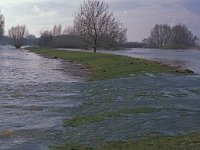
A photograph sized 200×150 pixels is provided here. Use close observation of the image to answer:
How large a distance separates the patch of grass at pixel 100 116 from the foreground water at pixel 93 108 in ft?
1.37

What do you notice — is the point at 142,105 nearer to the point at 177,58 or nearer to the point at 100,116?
the point at 100,116

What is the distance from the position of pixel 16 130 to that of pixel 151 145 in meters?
4.79

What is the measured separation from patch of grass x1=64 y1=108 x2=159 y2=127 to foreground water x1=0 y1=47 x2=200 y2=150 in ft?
1.37

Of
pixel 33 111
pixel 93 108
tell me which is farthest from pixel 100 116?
pixel 33 111

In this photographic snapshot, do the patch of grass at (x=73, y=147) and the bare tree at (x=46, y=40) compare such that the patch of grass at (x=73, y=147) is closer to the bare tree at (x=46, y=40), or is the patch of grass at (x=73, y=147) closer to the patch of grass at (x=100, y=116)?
the patch of grass at (x=100, y=116)

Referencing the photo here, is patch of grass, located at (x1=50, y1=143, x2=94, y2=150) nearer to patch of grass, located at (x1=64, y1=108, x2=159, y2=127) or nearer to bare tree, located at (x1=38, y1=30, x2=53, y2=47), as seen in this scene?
patch of grass, located at (x1=64, y1=108, x2=159, y2=127)

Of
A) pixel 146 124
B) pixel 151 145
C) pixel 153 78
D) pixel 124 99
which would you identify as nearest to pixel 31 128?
pixel 146 124

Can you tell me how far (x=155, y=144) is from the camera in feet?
36.8

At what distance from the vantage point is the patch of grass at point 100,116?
14941mm

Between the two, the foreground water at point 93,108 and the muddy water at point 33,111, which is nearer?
the muddy water at point 33,111

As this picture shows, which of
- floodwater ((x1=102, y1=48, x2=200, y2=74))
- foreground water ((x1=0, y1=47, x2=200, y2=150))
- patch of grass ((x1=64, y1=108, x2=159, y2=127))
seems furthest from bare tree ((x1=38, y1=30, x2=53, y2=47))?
patch of grass ((x1=64, y1=108, x2=159, y2=127))

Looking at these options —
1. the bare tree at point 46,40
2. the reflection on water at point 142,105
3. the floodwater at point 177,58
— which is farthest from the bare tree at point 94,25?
the bare tree at point 46,40

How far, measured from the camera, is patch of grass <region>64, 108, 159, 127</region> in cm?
1494

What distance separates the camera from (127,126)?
13.8m
